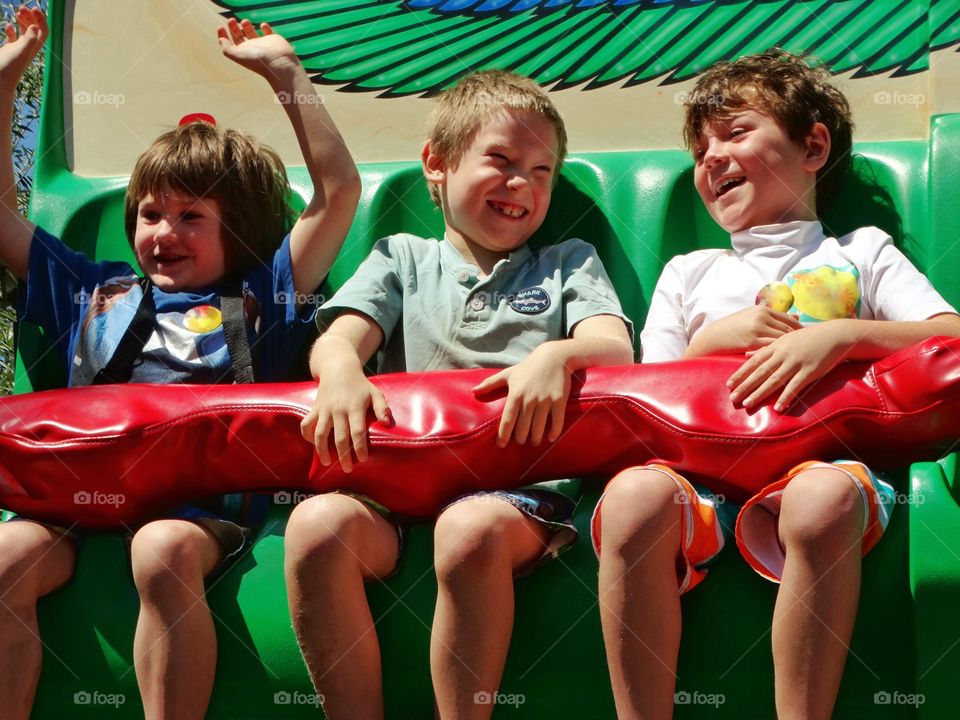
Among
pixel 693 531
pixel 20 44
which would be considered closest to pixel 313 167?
pixel 20 44

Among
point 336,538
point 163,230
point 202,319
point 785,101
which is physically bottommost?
point 336,538

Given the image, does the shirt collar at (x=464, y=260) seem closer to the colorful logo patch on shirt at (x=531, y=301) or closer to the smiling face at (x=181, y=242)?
the colorful logo patch on shirt at (x=531, y=301)

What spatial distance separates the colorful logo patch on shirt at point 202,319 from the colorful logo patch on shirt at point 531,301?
1.40ft

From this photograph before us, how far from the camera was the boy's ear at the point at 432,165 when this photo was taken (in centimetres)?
182

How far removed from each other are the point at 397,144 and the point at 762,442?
0.98 meters

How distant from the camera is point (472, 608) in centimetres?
124

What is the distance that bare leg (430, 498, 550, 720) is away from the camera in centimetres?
123

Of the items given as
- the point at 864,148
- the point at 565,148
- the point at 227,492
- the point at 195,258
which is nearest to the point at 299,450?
the point at 227,492

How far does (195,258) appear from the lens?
1.80 meters

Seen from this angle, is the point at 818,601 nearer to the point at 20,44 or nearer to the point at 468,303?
the point at 468,303

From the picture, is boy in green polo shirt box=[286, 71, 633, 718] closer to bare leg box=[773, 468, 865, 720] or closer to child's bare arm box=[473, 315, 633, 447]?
child's bare arm box=[473, 315, 633, 447]

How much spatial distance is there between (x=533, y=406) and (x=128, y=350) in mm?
688

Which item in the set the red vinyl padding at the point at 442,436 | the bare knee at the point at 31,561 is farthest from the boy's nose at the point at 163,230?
the bare knee at the point at 31,561

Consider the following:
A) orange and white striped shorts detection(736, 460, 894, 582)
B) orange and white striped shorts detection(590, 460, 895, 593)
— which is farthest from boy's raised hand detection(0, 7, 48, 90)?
orange and white striped shorts detection(736, 460, 894, 582)
